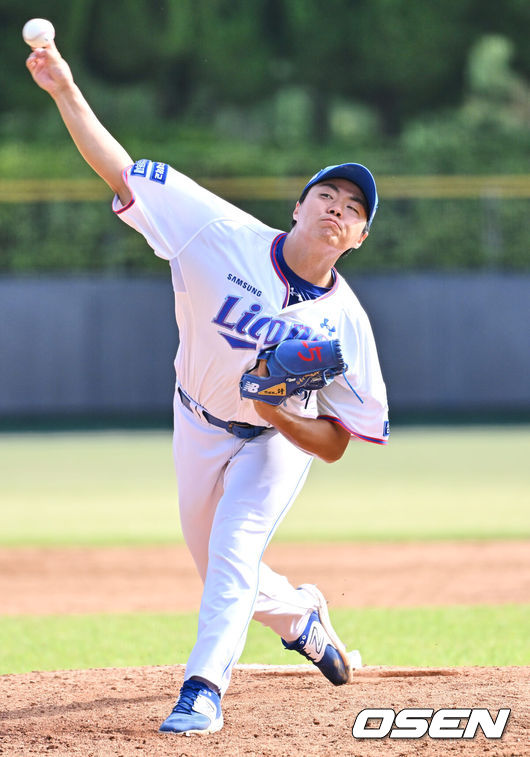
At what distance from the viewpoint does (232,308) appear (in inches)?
161

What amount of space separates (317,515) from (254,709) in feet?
20.5

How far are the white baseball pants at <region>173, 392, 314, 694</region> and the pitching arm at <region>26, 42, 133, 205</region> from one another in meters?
0.88

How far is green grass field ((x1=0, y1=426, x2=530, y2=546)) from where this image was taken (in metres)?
9.47

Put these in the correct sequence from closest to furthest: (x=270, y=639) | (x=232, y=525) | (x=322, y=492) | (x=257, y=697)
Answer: (x=232, y=525)
(x=257, y=697)
(x=270, y=639)
(x=322, y=492)

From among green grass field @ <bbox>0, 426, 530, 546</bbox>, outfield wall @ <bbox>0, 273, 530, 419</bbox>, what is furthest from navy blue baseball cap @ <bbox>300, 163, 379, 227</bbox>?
outfield wall @ <bbox>0, 273, 530, 419</bbox>

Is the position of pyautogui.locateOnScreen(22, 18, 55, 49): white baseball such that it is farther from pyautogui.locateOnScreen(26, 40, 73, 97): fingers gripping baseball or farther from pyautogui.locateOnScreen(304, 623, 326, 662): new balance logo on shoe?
pyautogui.locateOnScreen(304, 623, 326, 662): new balance logo on shoe

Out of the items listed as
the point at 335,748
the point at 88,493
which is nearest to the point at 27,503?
the point at 88,493

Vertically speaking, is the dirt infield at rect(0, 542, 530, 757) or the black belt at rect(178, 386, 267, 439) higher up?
the black belt at rect(178, 386, 267, 439)

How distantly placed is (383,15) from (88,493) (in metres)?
18.9

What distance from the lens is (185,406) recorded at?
4.38 meters

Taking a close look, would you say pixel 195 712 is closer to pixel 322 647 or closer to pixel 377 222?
pixel 322 647

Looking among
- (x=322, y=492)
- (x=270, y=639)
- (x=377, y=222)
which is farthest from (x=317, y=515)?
(x=377, y=222)

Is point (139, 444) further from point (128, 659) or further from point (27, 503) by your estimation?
point (128, 659)

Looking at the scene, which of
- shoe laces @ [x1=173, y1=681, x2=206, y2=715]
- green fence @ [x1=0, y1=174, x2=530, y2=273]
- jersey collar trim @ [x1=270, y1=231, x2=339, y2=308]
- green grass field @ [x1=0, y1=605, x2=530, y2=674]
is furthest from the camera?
green fence @ [x1=0, y1=174, x2=530, y2=273]
